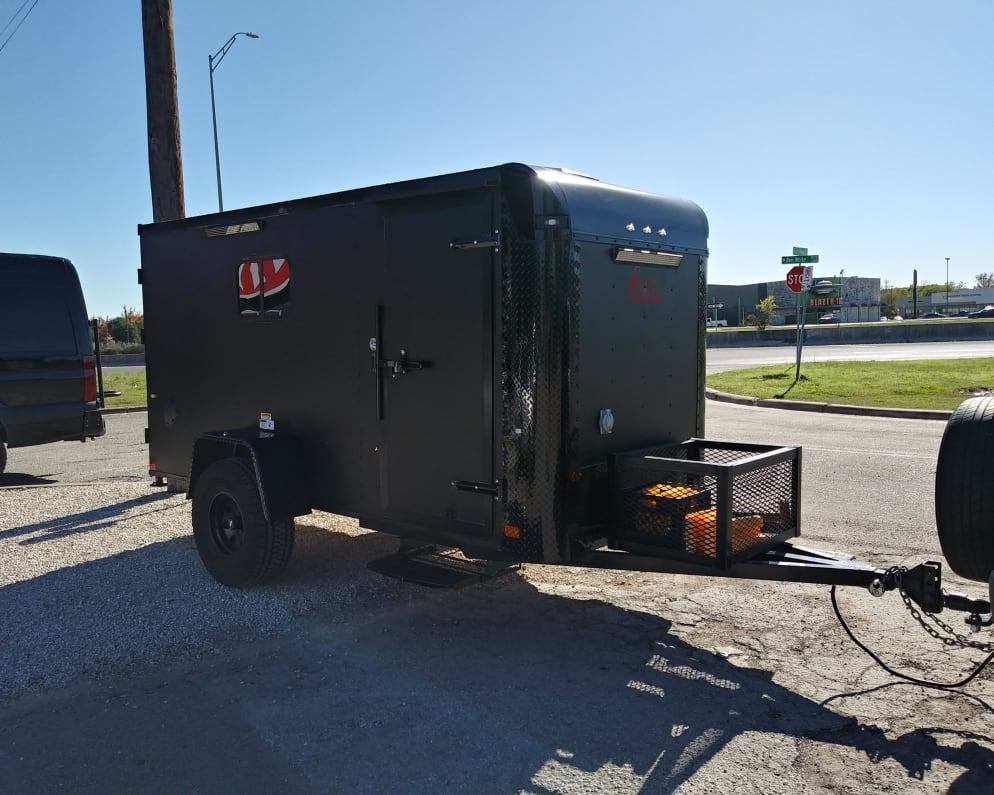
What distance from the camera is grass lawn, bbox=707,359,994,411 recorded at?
15516 millimetres

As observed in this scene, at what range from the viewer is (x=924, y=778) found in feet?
10.6

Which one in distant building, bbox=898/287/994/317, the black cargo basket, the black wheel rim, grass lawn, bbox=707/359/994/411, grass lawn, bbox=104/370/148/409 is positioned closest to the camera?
the black cargo basket

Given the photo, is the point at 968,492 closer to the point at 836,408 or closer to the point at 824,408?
the point at 836,408

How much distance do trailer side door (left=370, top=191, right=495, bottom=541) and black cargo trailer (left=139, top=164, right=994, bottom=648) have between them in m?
0.01

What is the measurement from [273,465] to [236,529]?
60 centimetres

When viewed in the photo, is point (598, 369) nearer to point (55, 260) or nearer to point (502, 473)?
point (502, 473)

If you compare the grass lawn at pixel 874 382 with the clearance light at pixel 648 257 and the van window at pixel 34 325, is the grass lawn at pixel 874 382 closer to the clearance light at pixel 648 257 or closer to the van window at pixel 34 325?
the clearance light at pixel 648 257

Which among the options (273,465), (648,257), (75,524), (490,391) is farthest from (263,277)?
(75,524)

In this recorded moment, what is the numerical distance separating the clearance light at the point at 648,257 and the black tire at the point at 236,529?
273 cm

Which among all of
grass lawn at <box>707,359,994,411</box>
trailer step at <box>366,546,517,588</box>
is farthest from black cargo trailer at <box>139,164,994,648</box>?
grass lawn at <box>707,359,994,411</box>

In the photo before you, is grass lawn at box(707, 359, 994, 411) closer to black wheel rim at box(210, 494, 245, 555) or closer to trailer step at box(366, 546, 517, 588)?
trailer step at box(366, 546, 517, 588)

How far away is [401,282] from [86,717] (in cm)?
277

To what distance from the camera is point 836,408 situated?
14828 millimetres

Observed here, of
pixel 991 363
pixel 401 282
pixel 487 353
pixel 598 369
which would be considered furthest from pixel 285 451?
pixel 991 363
